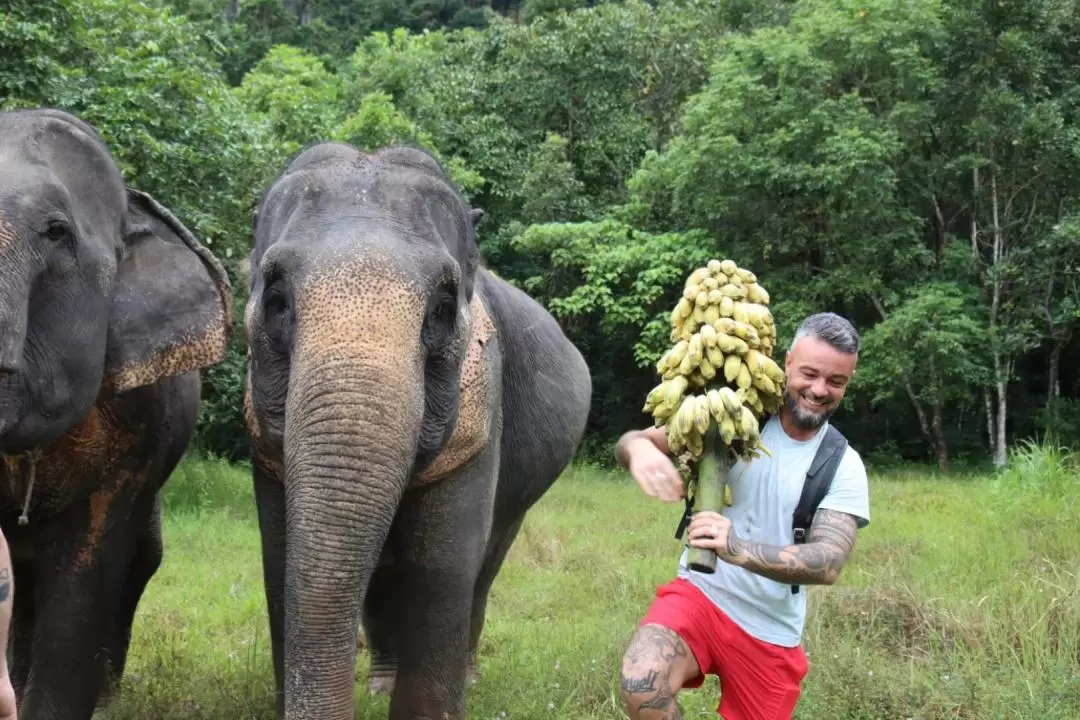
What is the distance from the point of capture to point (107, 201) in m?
3.85

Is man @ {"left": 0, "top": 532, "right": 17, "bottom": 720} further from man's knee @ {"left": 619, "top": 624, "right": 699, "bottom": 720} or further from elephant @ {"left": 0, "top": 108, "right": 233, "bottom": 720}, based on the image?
man's knee @ {"left": 619, "top": 624, "right": 699, "bottom": 720}

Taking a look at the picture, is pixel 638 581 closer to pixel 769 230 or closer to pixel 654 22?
pixel 769 230

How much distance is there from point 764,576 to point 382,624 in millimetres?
2396

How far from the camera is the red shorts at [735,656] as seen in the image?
3486 mm

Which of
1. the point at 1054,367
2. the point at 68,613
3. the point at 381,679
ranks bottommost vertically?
the point at 1054,367

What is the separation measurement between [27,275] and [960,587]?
16.5 ft

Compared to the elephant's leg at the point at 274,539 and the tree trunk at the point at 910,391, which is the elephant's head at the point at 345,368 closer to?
the elephant's leg at the point at 274,539

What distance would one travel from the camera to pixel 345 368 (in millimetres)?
3148

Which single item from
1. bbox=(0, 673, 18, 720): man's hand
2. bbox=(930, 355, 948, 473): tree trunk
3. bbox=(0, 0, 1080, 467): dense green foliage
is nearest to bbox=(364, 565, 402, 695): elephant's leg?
bbox=(0, 673, 18, 720): man's hand

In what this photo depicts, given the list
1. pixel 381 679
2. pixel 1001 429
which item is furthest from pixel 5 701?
pixel 1001 429

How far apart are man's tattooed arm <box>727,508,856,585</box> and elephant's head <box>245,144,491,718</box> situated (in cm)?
89

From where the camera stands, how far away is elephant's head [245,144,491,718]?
3102 mm

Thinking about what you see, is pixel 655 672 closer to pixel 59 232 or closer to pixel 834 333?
pixel 834 333

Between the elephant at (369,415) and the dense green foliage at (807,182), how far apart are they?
7741 millimetres
